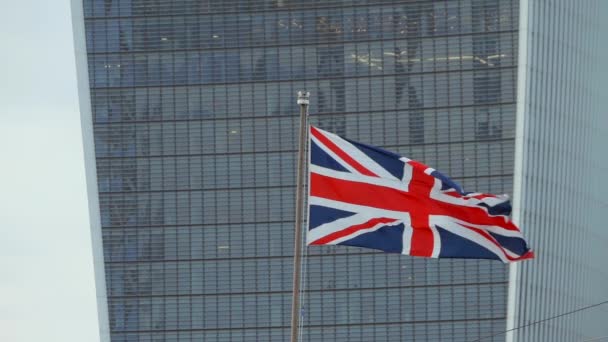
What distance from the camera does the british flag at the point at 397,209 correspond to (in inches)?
2094

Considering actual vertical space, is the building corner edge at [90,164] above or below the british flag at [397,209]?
below

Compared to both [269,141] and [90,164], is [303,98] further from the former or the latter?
[90,164]

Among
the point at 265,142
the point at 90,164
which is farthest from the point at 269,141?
the point at 90,164

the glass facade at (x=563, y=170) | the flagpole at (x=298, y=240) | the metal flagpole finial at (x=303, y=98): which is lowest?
the glass facade at (x=563, y=170)

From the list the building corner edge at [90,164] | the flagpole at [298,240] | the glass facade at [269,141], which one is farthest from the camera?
the building corner edge at [90,164]

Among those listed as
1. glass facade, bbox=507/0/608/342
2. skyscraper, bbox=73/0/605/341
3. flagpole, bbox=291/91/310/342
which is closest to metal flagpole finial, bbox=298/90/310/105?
flagpole, bbox=291/91/310/342

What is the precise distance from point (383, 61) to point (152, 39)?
52.8 ft

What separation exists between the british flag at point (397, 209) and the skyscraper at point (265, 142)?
92211 mm

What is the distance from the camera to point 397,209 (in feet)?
176

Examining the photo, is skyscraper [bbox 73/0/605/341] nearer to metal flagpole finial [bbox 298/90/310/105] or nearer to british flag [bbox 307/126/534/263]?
british flag [bbox 307/126/534/263]

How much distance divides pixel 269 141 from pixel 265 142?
31cm

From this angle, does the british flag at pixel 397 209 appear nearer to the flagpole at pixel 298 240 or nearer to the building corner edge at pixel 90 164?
the flagpole at pixel 298 240

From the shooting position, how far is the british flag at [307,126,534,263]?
53.2 m

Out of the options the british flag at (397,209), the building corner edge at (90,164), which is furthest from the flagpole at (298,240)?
the building corner edge at (90,164)
